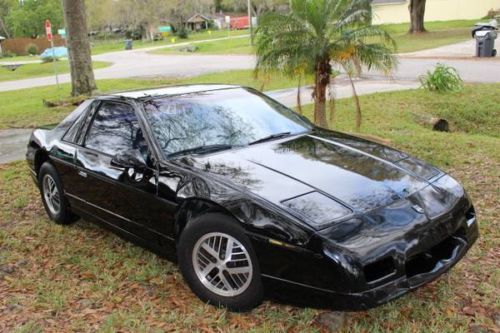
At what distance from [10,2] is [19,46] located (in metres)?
28.5

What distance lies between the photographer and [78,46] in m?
14.2

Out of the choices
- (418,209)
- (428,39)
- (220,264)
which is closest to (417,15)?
(428,39)

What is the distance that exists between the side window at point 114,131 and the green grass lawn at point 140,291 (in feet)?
3.04

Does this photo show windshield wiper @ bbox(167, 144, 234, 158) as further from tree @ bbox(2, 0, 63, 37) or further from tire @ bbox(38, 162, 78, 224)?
tree @ bbox(2, 0, 63, 37)

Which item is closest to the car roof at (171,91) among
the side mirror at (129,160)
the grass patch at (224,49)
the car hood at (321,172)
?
the side mirror at (129,160)

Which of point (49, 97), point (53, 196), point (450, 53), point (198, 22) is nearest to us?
point (53, 196)

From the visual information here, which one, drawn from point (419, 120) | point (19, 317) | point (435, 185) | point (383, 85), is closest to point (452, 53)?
point (383, 85)

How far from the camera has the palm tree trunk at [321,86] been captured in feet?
22.9

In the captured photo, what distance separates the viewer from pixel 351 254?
2.77 m

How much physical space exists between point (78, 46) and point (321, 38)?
9.51 meters

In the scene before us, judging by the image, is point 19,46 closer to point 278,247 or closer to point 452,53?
point 452,53

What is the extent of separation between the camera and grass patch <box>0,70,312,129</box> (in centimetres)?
1184

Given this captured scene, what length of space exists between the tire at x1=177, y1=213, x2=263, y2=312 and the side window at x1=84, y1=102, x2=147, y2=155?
34.8 inches

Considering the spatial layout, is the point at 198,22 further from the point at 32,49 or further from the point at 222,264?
the point at 222,264
